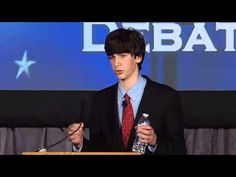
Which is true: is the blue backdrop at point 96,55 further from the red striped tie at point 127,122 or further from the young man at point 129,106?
the red striped tie at point 127,122

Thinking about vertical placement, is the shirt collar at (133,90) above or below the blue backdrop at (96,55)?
below

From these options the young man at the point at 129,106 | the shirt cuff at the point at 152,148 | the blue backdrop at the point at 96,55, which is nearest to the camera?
the shirt cuff at the point at 152,148

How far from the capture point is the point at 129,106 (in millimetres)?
3570

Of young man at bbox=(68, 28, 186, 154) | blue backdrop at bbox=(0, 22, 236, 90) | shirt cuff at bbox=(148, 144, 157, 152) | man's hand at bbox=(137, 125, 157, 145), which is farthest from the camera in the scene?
blue backdrop at bbox=(0, 22, 236, 90)

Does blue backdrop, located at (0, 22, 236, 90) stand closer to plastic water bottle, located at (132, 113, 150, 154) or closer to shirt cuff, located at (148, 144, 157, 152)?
plastic water bottle, located at (132, 113, 150, 154)

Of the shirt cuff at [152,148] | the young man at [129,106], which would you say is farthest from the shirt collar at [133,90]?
the shirt cuff at [152,148]

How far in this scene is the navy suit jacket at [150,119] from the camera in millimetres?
3516

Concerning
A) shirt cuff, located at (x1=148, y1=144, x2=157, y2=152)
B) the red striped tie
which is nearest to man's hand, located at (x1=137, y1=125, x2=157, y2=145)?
shirt cuff, located at (x1=148, y1=144, x2=157, y2=152)

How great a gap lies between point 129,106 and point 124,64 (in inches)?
7.7

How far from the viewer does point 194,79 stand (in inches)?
155

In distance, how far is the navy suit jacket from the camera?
138 inches
